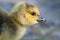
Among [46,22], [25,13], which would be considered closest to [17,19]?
[25,13]

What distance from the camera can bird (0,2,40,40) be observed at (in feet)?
4.96

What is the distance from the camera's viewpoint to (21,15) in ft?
4.99

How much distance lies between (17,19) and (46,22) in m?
0.20

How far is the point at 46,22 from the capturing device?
5.21 feet

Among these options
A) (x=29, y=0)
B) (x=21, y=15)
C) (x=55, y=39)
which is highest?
(x=29, y=0)

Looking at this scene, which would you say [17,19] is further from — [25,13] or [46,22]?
[46,22]

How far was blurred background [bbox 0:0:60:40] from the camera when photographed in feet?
5.16

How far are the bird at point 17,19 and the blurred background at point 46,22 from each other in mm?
39

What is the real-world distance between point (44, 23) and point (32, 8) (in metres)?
0.13

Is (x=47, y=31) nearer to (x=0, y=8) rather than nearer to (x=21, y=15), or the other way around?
(x=21, y=15)

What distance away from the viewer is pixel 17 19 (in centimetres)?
153

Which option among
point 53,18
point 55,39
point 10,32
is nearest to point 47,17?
point 53,18

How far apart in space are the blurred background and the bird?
0.04 meters

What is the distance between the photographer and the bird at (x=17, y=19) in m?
1.51
